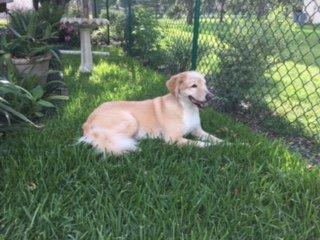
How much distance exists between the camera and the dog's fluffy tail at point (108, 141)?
3.63m

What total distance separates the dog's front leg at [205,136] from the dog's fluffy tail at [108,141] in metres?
0.66

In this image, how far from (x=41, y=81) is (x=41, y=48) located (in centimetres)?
37

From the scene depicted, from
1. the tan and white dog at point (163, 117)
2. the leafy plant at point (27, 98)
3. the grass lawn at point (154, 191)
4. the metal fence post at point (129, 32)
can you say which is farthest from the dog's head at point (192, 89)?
the metal fence post at point (129, 32)

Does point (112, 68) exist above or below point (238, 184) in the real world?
below

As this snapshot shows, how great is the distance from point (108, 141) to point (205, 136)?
0.94m

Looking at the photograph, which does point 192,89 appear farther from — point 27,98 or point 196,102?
point 27,98

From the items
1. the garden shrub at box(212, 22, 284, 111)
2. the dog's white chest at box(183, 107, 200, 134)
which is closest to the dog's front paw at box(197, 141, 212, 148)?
the dog's white chest at box(183, 107, 200, 134)

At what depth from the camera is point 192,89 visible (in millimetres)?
4008

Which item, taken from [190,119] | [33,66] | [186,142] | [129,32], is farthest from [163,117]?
[129,32]

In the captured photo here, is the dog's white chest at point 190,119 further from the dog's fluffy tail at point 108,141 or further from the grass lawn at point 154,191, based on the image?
the dog's fluffy tail at point 108,141

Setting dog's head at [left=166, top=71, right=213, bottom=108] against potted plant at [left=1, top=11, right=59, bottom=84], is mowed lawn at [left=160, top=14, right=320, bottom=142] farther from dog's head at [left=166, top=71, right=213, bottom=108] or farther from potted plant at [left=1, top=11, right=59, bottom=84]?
potted plant at [left=1, top=11, right=59, bottom=84]

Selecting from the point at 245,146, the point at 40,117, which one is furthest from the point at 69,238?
the point at 40,117

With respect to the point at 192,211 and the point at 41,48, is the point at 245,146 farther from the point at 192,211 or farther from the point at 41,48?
the point at 41,48

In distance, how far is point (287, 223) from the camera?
2754 mm
